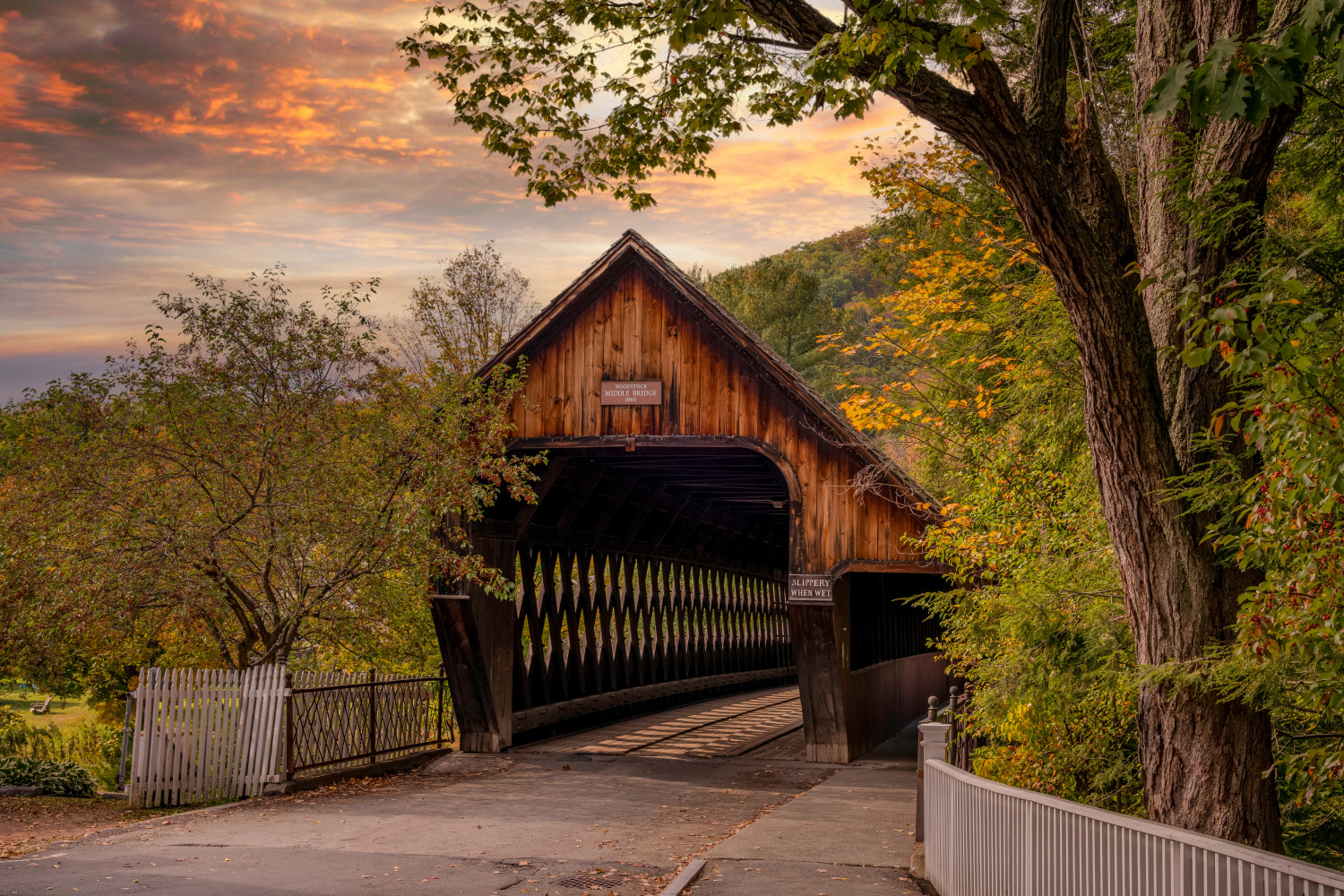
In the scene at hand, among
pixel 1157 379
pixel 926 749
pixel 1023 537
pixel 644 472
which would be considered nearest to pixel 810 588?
pixel 1023 537

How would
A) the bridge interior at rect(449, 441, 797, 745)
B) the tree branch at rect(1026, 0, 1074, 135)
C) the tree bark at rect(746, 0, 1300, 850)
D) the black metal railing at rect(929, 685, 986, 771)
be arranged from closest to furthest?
the tree bark at rect(746, 0, 1300, 850) < the tree branch at rect(1026, 0, 1074, 135) < the black metal railing at rect(929, 685, 986, 771) < the bridge interior at rect(449, 441, 797, 745)

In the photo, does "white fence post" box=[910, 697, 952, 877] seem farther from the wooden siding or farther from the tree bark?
the wooden siding

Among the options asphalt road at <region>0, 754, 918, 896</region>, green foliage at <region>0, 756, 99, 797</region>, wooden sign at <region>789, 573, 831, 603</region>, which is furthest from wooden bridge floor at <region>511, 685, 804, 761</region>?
green foliage at <region>0, 756, 99, 797</region>

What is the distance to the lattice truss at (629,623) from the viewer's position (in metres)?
14.8

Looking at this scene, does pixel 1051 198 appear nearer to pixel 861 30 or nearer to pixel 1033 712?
pixel 861 30

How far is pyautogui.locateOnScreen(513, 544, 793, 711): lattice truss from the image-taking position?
14.8m

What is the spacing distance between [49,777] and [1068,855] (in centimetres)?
1071

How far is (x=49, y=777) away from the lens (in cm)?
1117

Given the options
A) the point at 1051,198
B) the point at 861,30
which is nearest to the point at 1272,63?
the point at 1051,198

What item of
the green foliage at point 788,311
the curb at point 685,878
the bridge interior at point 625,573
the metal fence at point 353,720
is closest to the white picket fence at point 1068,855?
the curb at point 685,878

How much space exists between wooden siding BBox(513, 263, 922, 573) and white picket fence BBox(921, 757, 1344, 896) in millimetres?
5294

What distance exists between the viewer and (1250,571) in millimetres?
4938

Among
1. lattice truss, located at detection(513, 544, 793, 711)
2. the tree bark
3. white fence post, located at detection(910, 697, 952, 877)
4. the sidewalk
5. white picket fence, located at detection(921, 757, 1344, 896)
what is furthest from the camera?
lattice truss, located at detection(513, 544, 793, 711)

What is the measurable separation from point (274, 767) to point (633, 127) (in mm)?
6979
